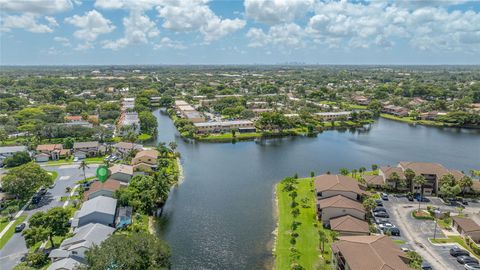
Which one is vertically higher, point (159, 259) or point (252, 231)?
point (159, 259)

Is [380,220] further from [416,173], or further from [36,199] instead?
[36,199]

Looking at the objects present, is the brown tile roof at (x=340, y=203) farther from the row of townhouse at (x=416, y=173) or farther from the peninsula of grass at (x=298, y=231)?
the row of townhouse at (x=416, y=173)

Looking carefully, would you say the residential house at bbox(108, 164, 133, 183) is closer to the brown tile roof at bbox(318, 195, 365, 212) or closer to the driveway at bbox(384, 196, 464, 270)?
the brown tile roof at bbox(318, 195, 365, 212)

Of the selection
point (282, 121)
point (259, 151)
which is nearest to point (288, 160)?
point (259, 151)

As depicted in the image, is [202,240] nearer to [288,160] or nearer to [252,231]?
[252,231]

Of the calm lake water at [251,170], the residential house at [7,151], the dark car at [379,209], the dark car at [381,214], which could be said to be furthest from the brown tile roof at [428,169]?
the residential house at [7,151]
